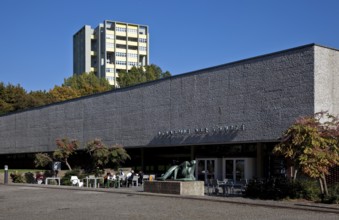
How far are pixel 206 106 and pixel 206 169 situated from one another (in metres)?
5.30

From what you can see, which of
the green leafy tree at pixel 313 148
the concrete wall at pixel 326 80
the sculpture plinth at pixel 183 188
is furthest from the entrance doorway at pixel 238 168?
the green leafy tree at pixel 313 148

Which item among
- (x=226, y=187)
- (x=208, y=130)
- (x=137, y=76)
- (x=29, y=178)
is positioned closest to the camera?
(x=226, y=187)

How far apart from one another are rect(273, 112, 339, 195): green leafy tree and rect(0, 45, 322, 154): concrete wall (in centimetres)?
574

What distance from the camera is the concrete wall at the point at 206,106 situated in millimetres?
28625

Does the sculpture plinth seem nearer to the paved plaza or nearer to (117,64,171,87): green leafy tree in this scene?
the paved plaza

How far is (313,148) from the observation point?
21.1 metres

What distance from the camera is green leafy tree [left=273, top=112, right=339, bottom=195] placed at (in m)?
20.8

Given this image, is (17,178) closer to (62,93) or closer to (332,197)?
(332,197)

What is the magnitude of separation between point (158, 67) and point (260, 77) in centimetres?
6475

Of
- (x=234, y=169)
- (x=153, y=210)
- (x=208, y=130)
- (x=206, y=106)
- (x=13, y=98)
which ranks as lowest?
(x=153, y=210)

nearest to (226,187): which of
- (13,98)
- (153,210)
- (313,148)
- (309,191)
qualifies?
(309,191)

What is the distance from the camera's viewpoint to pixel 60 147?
43844mm

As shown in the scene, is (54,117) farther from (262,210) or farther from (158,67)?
(158,67)

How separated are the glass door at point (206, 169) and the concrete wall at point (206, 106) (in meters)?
2.34
